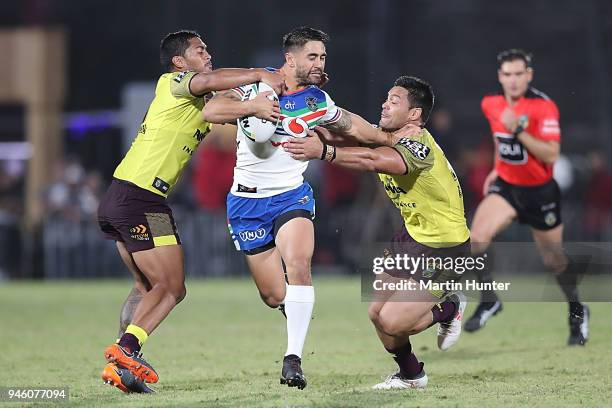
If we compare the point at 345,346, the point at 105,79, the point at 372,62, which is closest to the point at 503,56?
the point at 345,346

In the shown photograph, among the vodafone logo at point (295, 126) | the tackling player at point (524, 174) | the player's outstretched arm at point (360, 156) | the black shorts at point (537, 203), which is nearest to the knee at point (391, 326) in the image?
the player's outstretched arm at point (360, 156)

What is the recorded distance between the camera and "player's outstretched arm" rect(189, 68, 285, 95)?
316 inches

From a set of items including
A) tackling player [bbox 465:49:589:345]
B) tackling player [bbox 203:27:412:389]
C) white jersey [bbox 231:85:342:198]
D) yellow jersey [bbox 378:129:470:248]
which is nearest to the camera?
tackling player [bbox 203:27:412:389]

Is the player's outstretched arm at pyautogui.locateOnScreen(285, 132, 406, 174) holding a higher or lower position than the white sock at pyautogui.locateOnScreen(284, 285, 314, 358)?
higher

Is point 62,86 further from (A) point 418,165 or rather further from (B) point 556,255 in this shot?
(A) point 418,165

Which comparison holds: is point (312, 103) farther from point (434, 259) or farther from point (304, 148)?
point (434, 259)

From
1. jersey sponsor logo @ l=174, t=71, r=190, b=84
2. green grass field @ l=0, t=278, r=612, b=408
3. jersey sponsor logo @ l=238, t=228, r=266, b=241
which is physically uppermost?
jersey sponsor logo @ l=174, t=71, r=190, b=84

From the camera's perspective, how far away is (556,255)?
11281 millimetres

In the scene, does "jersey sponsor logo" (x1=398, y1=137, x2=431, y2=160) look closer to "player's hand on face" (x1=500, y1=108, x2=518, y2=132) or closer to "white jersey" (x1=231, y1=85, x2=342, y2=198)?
"white jersey" (x1=231, y1=85, x2=342, y2=198)

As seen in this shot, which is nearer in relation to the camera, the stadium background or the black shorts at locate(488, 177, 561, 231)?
the black shorts at locate(488, 177, 561, 231)

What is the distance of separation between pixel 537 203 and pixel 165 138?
4334 millimetres

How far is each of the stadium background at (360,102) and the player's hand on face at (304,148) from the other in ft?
34.1

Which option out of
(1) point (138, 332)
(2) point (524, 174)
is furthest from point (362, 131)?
(2) point (524, 174)

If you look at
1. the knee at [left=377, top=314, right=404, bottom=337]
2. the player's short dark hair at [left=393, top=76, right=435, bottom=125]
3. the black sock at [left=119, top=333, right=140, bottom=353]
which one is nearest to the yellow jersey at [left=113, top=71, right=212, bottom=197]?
the black sock at [left=119, top=333, right=140, bottom=353]
